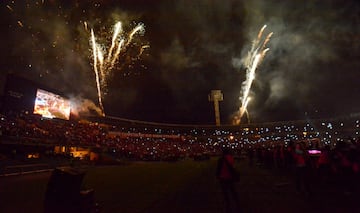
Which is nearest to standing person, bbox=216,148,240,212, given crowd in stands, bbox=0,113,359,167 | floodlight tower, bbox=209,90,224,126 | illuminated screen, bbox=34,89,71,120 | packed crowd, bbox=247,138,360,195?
packed crowd, bbox=247,138,360,195

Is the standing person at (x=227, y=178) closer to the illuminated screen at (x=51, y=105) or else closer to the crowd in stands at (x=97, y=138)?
the crowd in stands at (x=97, y=138)

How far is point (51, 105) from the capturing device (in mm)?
43281

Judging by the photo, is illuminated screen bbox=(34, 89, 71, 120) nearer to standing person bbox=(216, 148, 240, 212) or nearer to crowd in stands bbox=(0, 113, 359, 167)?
crowd in stands bbox=(0, 113, 359, 167)

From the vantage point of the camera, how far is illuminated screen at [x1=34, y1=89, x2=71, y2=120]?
131 feet

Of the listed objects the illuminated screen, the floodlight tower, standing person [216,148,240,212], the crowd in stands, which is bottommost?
standing person [216,148,240,212]

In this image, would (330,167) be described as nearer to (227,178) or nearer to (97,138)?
(227,178)

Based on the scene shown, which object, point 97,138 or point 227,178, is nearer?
point 227,178

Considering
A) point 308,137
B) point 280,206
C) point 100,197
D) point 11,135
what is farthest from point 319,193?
point 308,137

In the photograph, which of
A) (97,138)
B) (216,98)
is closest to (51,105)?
(97,138)

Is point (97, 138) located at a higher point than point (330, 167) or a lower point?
higher

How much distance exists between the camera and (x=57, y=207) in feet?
14.9

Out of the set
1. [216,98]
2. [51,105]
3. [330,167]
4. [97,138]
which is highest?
[216,98]

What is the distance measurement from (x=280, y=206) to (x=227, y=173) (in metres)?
1.83

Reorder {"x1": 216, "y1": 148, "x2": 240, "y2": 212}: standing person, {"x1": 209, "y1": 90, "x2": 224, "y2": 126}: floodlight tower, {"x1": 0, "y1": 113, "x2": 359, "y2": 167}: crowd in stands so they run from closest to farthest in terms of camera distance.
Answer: {"x1": 216, "y1": 148, "x2": 240, "y2": 212}: standing person < {"x1": 0, "y1": 113, "x2": 359, "y2": 167}: crowd in stands < {"x1": 209, "y1": 90, "x2": 224, "y2": 126}: floodlight tower
